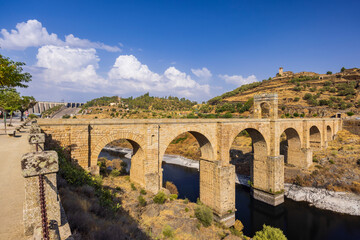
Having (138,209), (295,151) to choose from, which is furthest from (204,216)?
(295,151)

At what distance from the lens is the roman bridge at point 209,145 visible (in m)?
10.4

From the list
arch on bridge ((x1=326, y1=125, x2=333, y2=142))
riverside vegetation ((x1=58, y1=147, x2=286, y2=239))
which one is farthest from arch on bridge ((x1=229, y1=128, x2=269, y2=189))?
arch on bridge ((x1=326, y1=125, x2=333, y2=142))

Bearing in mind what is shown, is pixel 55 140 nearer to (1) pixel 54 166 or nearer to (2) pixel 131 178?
(2) pixel 131 178

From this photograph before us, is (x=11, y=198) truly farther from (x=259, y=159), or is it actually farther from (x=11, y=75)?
(x=259, y=159)

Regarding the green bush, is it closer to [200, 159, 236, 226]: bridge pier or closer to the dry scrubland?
[200, 159, 236, 226]: bridge pier

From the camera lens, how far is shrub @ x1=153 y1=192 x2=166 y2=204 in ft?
40.0

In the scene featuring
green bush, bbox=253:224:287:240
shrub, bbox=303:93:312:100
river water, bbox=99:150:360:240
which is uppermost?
shrub, bbox=303:93:312:100

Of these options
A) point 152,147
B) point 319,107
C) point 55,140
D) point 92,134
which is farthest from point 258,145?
point 319,107

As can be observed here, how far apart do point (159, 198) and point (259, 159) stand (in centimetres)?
1290

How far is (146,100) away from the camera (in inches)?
3312

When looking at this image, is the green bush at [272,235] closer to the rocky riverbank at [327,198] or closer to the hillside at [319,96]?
the rocky riverbank at [327,198]

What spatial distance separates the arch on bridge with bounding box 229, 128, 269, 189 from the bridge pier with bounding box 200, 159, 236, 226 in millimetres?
6195

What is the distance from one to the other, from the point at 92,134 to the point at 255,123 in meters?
14.6

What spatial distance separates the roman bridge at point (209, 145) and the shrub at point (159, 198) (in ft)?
1.54
